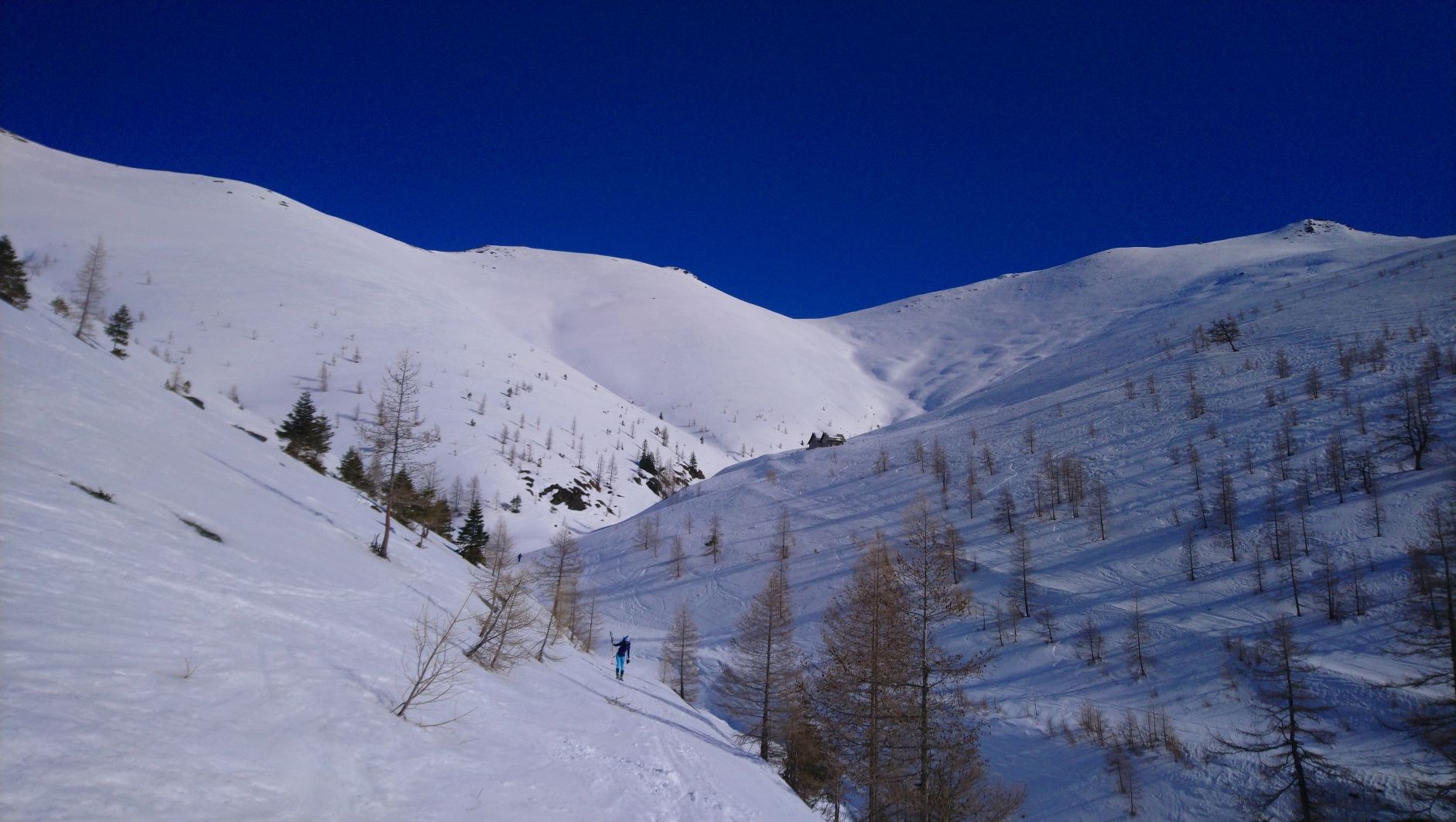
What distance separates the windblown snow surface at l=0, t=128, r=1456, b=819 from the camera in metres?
5.15

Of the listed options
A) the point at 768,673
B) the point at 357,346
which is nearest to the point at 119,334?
the point at 768,673

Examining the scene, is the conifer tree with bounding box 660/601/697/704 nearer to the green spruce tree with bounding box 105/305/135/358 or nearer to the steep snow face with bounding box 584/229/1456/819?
the steep snow face with bounding box 584/229/1456/819

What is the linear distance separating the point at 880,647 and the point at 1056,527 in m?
37.2

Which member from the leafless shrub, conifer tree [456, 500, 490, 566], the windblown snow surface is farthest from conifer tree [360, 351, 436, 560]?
conifer tree [456, 500, 490, 566]

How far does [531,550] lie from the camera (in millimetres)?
73812

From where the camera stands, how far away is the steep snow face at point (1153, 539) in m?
25.8

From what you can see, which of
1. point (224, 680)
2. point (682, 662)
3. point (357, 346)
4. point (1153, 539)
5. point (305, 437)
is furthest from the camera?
point (357, 346)

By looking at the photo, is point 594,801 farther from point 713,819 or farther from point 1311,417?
point 1311,417

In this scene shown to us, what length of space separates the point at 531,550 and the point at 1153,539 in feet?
216

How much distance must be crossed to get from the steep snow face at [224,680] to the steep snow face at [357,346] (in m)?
31.9

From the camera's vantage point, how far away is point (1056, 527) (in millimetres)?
45594

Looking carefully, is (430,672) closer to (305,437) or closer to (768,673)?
(768,673)

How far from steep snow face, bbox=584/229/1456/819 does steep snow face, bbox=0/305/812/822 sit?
2309cm

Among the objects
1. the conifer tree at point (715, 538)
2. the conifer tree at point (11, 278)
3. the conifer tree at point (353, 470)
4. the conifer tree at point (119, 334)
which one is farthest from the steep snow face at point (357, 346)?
the conifer tree at point (715, 538)
